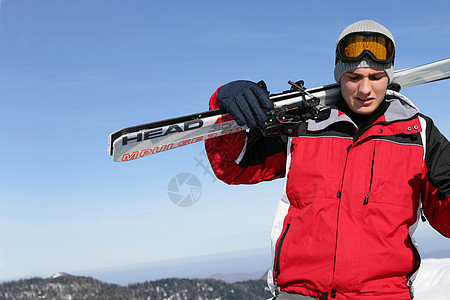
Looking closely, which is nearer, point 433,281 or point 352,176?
point 352,176

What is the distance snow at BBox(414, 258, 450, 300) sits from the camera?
926cm

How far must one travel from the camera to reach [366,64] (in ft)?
11.6

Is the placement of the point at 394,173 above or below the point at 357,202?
above

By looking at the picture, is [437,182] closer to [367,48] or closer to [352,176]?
[352,176]

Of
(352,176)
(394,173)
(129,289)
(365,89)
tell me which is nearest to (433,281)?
(394,173)

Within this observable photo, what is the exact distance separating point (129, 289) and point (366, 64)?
118 metres

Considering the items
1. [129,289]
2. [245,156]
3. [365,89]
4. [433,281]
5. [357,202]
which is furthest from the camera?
[129,289]

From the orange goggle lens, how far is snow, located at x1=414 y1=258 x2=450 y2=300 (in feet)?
23.4

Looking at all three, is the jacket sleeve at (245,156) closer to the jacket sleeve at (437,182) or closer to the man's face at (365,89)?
the man's face at (365,89)

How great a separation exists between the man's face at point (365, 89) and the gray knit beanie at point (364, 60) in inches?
1.4

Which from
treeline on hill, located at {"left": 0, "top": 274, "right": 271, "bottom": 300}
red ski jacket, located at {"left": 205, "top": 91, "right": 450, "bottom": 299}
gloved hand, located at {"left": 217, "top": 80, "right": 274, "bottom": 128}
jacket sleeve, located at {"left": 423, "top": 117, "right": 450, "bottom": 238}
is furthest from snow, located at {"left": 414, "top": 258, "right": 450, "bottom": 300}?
treeline on hill, located at {"left": 0, "top": 274, "right": 271, "bottom": 300}

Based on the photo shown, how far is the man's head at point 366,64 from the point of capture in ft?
11.6

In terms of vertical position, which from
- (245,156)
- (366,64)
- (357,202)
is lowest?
(357,202)

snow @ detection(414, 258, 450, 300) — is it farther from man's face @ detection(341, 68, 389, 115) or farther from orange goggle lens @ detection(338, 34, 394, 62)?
orange goggle lens @ detection(338, 34, 394, 62)
